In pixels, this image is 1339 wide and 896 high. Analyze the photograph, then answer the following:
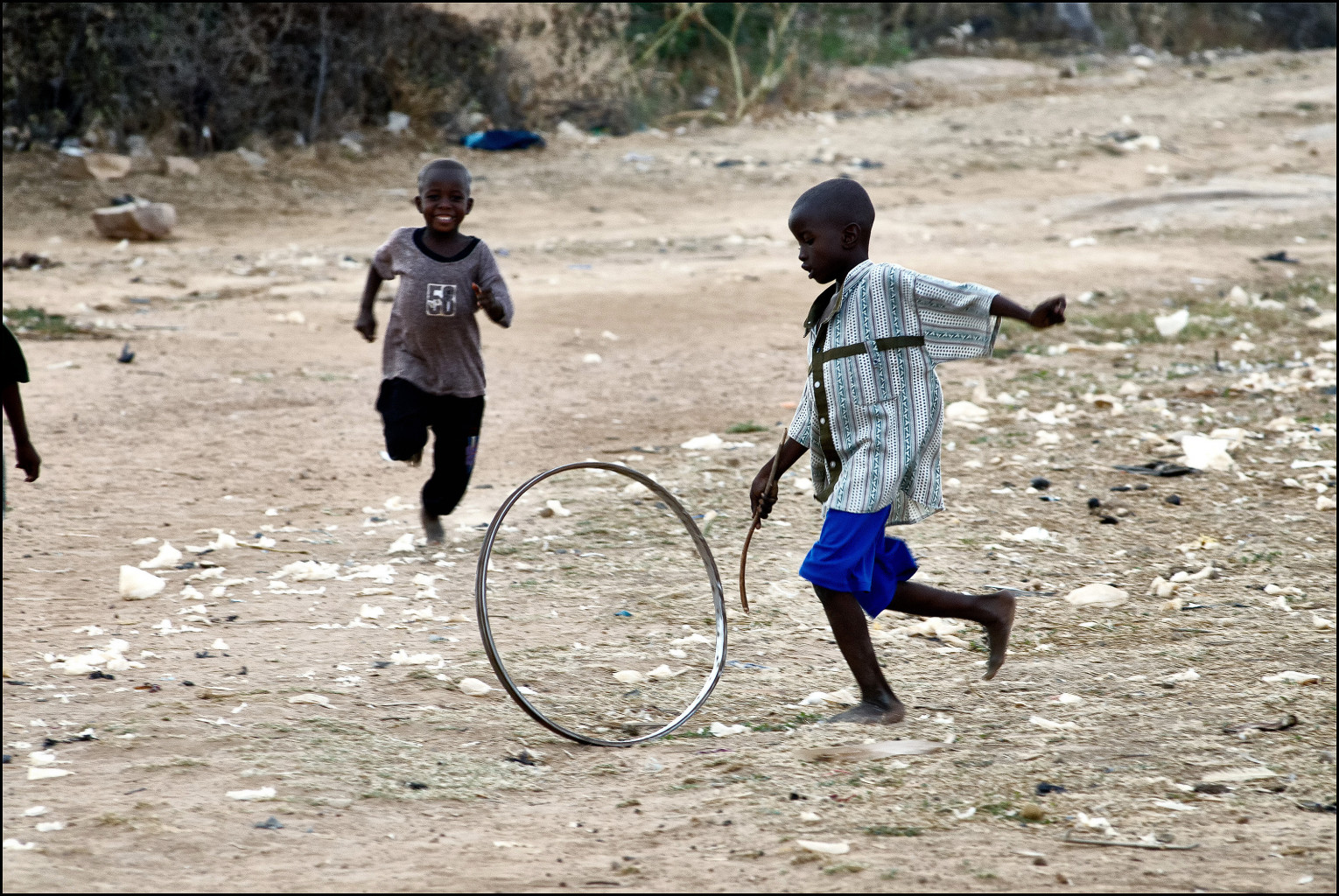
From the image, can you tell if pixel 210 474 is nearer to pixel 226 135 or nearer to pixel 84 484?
pixel 84 484

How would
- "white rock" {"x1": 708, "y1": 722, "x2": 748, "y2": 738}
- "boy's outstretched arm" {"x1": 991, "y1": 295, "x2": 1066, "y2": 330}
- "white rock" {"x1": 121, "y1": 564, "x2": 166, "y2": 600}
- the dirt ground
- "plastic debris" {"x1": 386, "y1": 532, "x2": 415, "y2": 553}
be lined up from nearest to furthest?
the dirt ground
"boy's outstretched arm" {"x1": 991, "y1": 295, "x2": 1066, "y2": 330}
"white rock" {"x1": 708, "y1": 722, "x2": 748, "y2": 738}
"white rock" {"x1": 121, "y1": 564, "x2": 166, "y2": 600}
"plastic debris" {"x1": 386, "y1": 532, "x2": 415, "y2": 553}

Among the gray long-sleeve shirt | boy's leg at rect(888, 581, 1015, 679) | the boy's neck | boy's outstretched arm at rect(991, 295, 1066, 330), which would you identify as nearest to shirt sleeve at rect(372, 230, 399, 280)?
the gray long-sleeve shirt

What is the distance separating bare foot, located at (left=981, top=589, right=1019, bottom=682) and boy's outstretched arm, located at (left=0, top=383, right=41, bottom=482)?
2.36 m

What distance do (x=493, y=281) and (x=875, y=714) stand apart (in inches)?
81.3

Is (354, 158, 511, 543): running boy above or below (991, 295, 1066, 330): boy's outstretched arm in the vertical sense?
below

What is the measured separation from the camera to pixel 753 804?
271 centimetres

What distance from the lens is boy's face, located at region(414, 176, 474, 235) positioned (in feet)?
14.4

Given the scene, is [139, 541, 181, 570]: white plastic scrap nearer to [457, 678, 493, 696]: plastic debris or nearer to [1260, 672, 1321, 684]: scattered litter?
[457, 678, 493, 696]: plastic debris

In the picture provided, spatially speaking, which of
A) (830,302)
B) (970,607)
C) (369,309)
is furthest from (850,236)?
(369,309)

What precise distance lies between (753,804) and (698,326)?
19.3 feet

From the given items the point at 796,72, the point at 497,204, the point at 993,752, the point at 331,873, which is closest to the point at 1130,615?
the point at 993,752

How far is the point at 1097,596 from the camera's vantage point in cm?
417

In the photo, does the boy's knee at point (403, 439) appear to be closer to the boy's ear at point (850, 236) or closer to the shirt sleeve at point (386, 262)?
the shirt sleeve at point (386, 262)

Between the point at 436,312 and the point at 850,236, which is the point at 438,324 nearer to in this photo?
the point at 436,312
